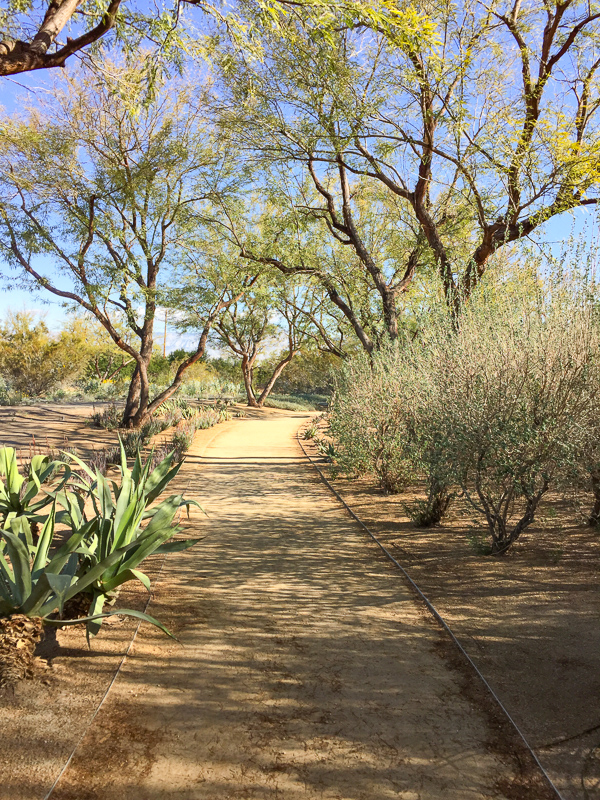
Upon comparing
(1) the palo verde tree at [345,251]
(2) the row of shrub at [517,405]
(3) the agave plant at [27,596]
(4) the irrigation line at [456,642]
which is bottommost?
(4) the irrigation line at [456,642]

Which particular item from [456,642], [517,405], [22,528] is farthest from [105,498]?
[517,405]

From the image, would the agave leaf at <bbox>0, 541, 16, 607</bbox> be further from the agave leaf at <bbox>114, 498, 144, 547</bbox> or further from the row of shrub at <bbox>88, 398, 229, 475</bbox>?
the row of shrub at <bbox>88, 398, 229, 475</bbox>

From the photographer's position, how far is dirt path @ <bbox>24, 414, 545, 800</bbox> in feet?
8.68

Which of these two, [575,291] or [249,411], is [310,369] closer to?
[249,411]

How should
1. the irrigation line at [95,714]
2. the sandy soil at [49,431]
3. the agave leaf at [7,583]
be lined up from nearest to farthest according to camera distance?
the irrigation line at [95,714]
the agave leaf at [7,583]
the sandy soil at [49,431]

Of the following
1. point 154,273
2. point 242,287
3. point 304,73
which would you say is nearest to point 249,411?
point 242,287

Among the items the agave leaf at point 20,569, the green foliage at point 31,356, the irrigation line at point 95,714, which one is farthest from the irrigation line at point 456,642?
the green foliage at point 31,356

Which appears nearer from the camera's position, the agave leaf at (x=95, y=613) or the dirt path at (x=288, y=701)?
the dirt path at (x=288, y=701)

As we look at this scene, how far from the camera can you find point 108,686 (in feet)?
11.0

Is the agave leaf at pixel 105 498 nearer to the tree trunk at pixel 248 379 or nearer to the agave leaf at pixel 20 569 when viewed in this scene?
the agave leaf at pixel 20 569

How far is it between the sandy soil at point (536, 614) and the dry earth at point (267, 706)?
0.18 metres

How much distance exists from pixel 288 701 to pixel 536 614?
84.5 inches

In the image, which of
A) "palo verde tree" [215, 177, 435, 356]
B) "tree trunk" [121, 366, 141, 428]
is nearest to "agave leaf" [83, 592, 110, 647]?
"palo verde tree" [215, 177, 435, 356]

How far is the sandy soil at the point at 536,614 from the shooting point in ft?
9.81
